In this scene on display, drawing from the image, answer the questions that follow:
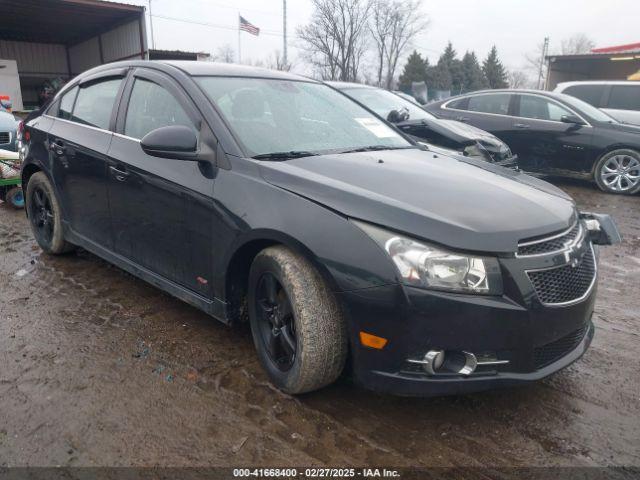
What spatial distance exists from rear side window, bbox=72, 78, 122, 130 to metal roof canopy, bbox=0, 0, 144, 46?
13.4 metres

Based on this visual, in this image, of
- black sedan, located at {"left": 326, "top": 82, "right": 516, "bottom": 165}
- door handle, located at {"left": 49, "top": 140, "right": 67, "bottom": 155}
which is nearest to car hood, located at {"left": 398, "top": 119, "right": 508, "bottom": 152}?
black sedan, located at {"left": 326, "top": 82, "right": 516, "bottom": 165}

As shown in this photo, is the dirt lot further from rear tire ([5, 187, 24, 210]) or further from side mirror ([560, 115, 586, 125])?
side mirror ([560, 115, 586, 125])

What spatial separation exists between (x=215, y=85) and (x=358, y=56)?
52767 mm

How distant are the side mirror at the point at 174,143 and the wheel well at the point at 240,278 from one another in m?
0.58

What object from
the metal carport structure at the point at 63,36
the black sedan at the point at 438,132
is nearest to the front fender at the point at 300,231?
the black sedan at the point at 438,132

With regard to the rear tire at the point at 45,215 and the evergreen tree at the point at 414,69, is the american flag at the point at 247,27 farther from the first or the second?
the rear tire at the point at 45,215

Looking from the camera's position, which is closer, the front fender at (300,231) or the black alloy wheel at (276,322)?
the front fender at (300,231)

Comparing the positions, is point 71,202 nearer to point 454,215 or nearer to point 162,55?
point 454,215

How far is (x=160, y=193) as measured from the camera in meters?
3.01

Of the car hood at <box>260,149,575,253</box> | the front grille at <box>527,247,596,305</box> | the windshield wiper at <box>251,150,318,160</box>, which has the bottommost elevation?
the front grille at <box>527,247,596,305</box>

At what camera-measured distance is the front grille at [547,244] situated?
2180 millimetres

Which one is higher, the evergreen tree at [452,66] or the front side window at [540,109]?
the evergreen tree at [452,66]

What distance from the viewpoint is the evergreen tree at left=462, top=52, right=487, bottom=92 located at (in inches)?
2322

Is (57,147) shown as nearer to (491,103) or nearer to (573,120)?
(491,103)
